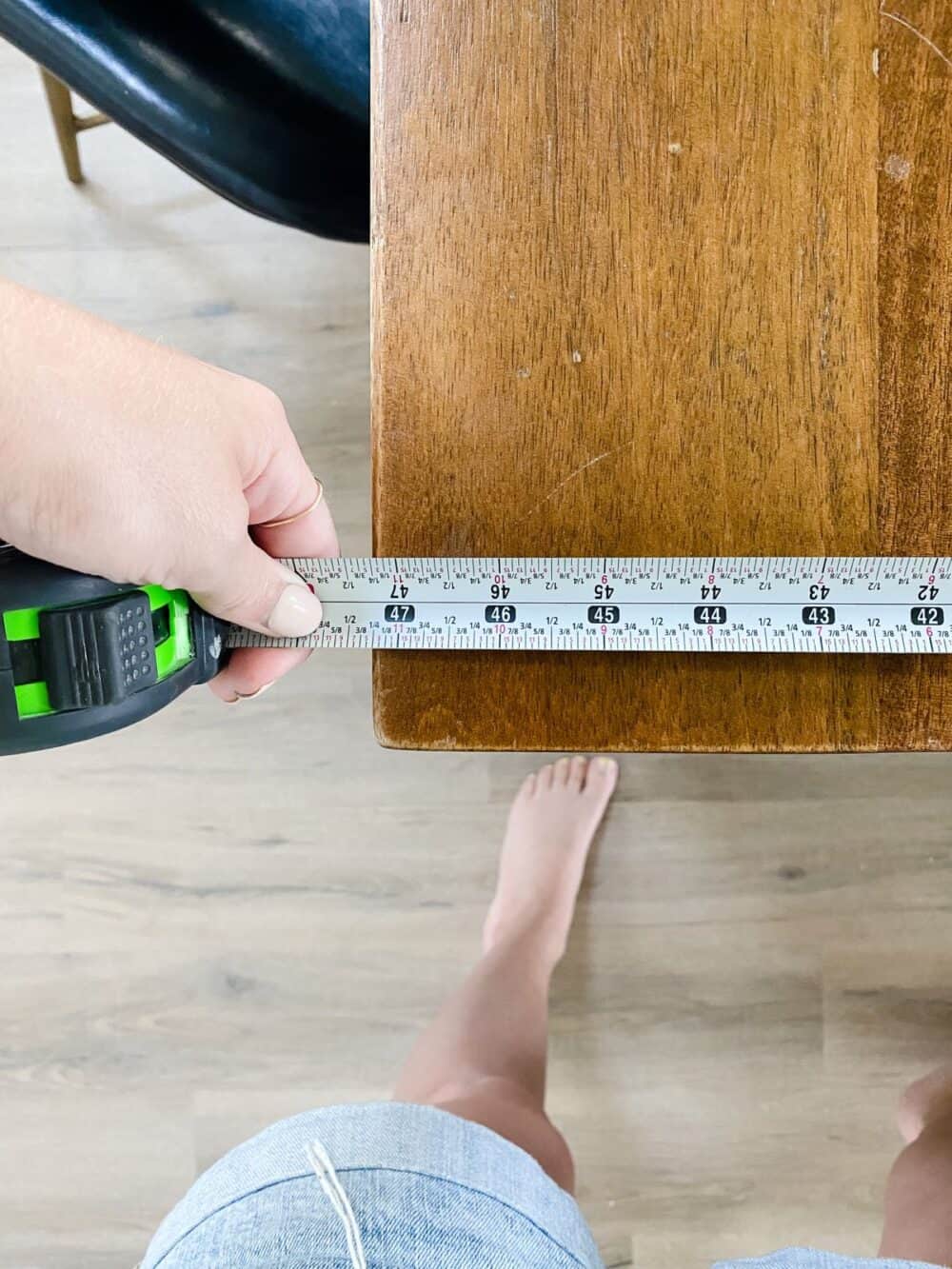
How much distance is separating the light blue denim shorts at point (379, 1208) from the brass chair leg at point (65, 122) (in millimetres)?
1116

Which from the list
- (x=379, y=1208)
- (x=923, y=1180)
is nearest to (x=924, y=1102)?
(x=923, y=1180)

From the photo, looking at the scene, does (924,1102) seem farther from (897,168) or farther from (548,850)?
(897,168)

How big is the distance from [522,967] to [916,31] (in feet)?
3.23

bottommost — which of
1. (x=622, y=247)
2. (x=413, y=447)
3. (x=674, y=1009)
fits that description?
(x=674, y=1009)

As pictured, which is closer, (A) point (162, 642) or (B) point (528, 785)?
(A) point (162, 642)

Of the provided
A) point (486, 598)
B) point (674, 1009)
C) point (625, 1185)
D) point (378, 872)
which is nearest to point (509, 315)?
point (486, 598)

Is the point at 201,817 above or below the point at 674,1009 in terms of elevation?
above

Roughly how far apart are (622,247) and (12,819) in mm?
1071

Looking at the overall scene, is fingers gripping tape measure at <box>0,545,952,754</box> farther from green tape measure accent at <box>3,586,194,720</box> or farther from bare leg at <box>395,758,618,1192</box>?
bare leg at <box>395,758,618,1192</box>

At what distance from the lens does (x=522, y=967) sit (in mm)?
1049

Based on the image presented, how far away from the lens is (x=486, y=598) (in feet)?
1.88

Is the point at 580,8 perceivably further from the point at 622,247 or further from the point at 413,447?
the point at 413,447

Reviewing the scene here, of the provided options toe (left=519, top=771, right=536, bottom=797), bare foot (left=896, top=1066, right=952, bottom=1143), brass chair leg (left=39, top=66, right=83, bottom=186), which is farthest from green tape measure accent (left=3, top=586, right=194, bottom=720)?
bare foot (left=896, top=1066, right=952, bottom=1143)

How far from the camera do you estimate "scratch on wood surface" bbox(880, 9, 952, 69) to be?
1.74 ft
